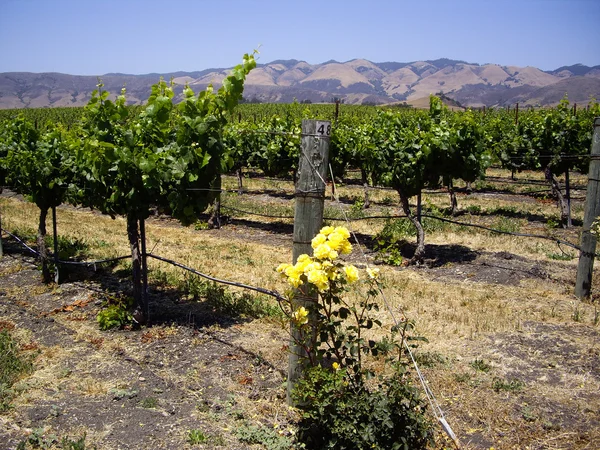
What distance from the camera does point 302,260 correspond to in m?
3.79

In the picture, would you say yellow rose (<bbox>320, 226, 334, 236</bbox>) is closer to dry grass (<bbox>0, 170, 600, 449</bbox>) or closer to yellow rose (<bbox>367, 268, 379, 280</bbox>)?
yellow rose (<bbox>367, 268, 379, 280</bbox>)

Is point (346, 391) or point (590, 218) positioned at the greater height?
point (590, 218)

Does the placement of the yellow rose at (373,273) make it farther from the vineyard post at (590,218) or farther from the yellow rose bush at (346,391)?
the vineyard post at (590,218)

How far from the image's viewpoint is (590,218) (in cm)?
769

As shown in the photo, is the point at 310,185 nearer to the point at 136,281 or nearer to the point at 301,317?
the point at 301,317

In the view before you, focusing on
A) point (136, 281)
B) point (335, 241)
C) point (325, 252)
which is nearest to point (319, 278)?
point (325, 252)

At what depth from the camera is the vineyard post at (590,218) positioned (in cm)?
750

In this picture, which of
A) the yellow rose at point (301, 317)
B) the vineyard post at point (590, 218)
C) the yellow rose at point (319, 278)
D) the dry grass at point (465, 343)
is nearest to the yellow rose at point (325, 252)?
the yellow rose at point (319, 278)

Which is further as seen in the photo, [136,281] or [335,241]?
[136,281]

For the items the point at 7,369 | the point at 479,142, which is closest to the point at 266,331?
the point at 7,369

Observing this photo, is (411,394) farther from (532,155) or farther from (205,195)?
(532,155)

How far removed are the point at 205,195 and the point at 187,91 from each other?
1.26 metres

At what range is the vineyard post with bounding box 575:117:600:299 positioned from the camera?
7.50 metres

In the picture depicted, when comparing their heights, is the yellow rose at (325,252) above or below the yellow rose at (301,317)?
above
